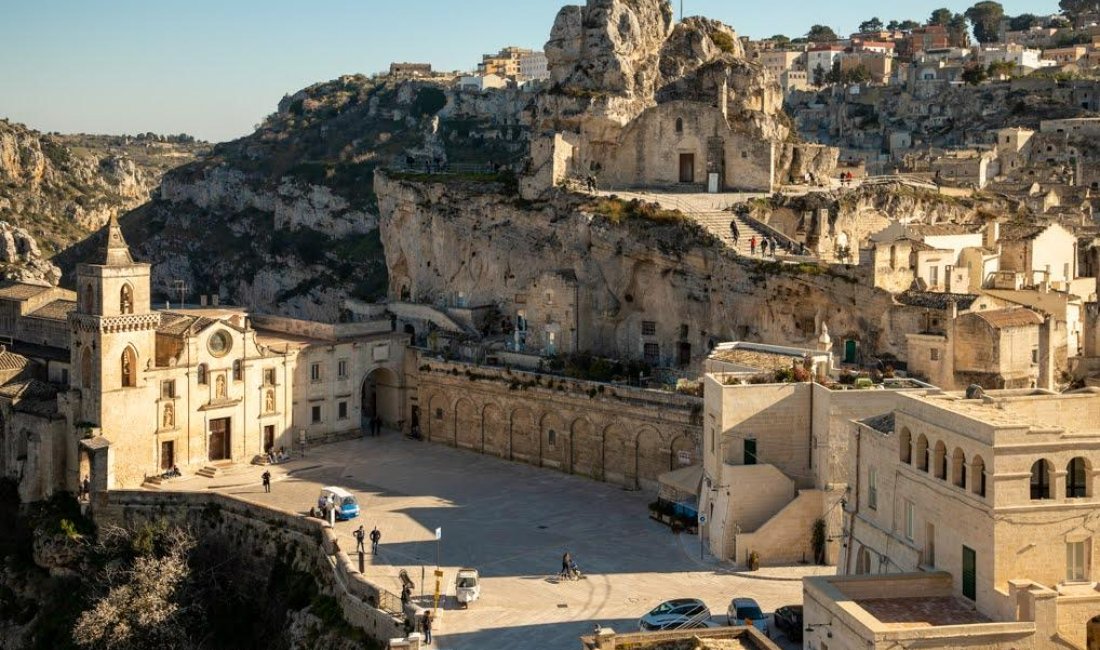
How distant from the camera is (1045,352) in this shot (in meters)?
44.3

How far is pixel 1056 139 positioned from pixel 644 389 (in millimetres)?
46841

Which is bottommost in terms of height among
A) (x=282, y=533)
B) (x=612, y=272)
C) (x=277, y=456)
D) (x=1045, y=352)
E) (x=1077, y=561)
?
(x=282, y=533)

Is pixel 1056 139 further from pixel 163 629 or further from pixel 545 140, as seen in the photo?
pixel 163 629

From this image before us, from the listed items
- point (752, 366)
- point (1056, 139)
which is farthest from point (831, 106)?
point (752, 366)

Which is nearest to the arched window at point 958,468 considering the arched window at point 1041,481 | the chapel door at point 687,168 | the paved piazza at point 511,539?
the arched window at point 1041,481

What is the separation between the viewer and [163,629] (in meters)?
42.0

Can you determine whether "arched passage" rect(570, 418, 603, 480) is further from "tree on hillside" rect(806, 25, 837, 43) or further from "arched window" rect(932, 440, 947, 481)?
"tree on hillside" rect(806, 25, 837, 43)

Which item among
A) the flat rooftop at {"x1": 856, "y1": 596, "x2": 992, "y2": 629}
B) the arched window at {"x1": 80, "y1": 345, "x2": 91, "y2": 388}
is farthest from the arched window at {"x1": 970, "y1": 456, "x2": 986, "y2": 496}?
the arched window at {"x1": 80, "y1": 345, "x2": 91, "y2": 388}

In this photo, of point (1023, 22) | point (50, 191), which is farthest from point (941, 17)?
point (50, 191)

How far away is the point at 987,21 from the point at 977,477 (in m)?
133

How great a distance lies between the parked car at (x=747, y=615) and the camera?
3278cm

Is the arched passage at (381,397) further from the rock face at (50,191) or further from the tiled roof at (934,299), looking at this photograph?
the rock face at (50,191)

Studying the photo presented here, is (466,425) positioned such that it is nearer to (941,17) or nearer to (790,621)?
(790,621)

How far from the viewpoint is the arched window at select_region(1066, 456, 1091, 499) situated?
27.5 m
